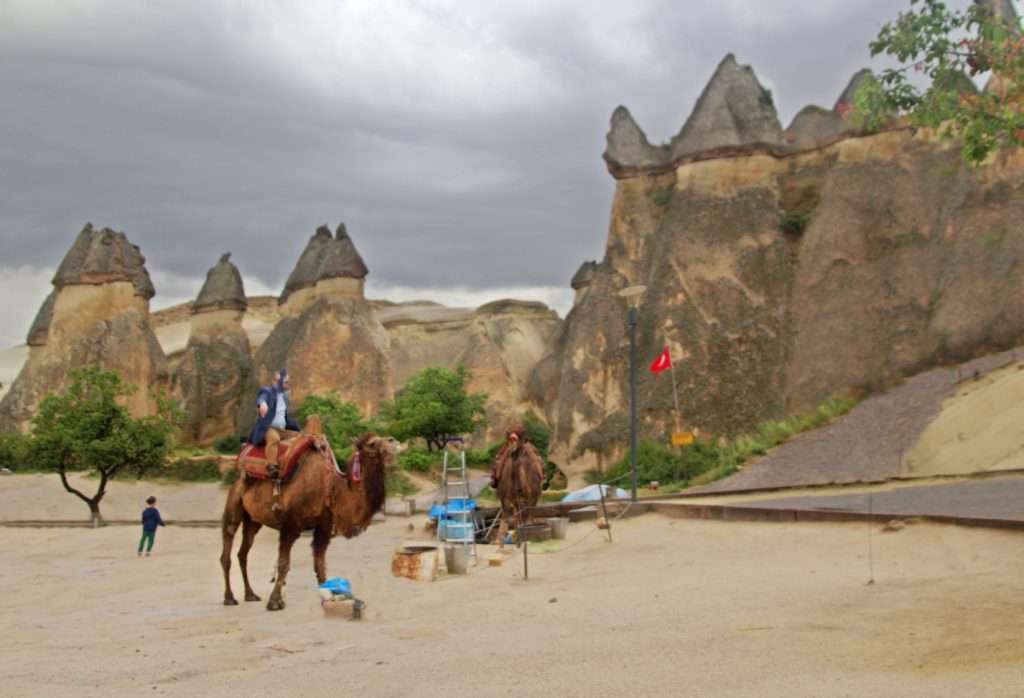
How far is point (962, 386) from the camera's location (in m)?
25.2

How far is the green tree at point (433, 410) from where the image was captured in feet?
147

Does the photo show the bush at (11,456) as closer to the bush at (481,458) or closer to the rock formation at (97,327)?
the rock formation at (97,327)

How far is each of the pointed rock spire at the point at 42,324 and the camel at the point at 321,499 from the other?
43.5 metres

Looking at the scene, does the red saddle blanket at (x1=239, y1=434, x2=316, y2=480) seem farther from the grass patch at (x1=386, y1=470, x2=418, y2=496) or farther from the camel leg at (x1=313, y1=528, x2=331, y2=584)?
the grass patch at (x1=386, y1=470, x2=418, y2=496)

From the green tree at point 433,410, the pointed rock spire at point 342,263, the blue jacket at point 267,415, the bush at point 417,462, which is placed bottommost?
the blue jacket at point 267,415

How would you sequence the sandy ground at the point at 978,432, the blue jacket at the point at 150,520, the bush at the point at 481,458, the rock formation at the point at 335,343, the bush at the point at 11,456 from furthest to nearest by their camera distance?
the rock formation at the point at 335,343 < the bush at the point at 481,458 < the bush at the point at 11,456 < the blue jacket at the point at 150,520 < the sandy ground at the point at 978,432

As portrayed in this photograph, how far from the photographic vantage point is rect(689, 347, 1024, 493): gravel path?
23172 millimetres

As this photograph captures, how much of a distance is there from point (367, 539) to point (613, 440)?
14.1 meters

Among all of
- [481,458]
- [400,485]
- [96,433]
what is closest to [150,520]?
[96,433]

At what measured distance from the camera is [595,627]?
877 centimetres

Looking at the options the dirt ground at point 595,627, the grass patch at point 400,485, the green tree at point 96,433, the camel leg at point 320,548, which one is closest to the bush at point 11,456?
the green tree at point 96,433

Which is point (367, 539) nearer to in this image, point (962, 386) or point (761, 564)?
point (761, 564)

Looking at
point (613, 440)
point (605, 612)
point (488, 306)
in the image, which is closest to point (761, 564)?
point (605, 612)

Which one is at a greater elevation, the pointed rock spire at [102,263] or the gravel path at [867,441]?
the pointed rock spire at [102,263]
